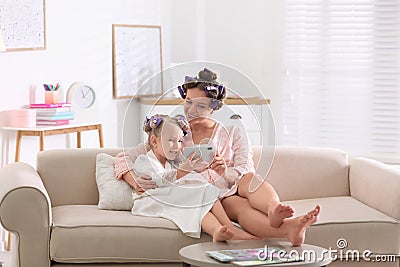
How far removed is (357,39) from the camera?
5410 mm

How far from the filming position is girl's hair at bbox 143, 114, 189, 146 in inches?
132

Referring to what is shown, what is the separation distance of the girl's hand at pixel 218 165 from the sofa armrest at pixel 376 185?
80 centimetres

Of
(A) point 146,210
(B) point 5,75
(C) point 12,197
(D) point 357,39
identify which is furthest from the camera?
(D) point 357,39

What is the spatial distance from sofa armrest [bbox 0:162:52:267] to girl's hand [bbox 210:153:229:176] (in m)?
0.73

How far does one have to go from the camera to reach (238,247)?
310 cm

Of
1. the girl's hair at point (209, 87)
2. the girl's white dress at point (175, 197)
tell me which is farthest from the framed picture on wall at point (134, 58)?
the girl's hair at point (209, 87)

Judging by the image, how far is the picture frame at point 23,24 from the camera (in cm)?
450

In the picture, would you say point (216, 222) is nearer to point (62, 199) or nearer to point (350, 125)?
point (62, 199)

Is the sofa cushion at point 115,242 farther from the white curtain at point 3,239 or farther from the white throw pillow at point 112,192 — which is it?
the white curtain at point 3,239

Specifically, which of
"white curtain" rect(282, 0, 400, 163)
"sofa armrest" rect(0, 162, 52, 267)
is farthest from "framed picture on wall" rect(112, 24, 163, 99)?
"sofa armrest" rect(0, 162, 52, 267)

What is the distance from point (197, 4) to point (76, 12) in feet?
3.38

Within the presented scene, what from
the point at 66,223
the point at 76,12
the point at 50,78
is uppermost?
the point at 76,12

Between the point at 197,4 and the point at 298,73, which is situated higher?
the point at 197,4

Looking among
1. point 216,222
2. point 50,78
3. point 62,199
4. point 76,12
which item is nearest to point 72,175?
point 62,199
